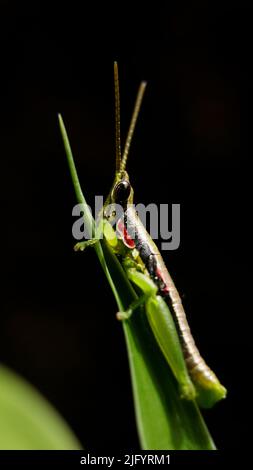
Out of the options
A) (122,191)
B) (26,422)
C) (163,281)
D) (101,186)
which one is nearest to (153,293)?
(163,281)

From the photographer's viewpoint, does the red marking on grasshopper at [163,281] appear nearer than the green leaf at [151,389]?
No

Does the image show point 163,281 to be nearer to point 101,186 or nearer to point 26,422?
point 26,422

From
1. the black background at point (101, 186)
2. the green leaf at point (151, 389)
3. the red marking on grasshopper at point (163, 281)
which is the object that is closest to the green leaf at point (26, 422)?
the green leaf at point (151, 389)

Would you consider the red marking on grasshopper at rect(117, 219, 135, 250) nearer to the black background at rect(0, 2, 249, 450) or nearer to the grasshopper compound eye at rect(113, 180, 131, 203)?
the grasshopper compound eye at rect(113, 180, 131, 203)

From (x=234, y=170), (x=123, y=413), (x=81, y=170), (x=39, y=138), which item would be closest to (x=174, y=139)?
(x=234, y=170)

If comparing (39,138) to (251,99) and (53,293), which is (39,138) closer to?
→ (53,293)

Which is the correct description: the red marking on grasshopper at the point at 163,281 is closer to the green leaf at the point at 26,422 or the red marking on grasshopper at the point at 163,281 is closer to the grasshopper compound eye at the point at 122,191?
the grasshopper compound eye at the point at 122,191
